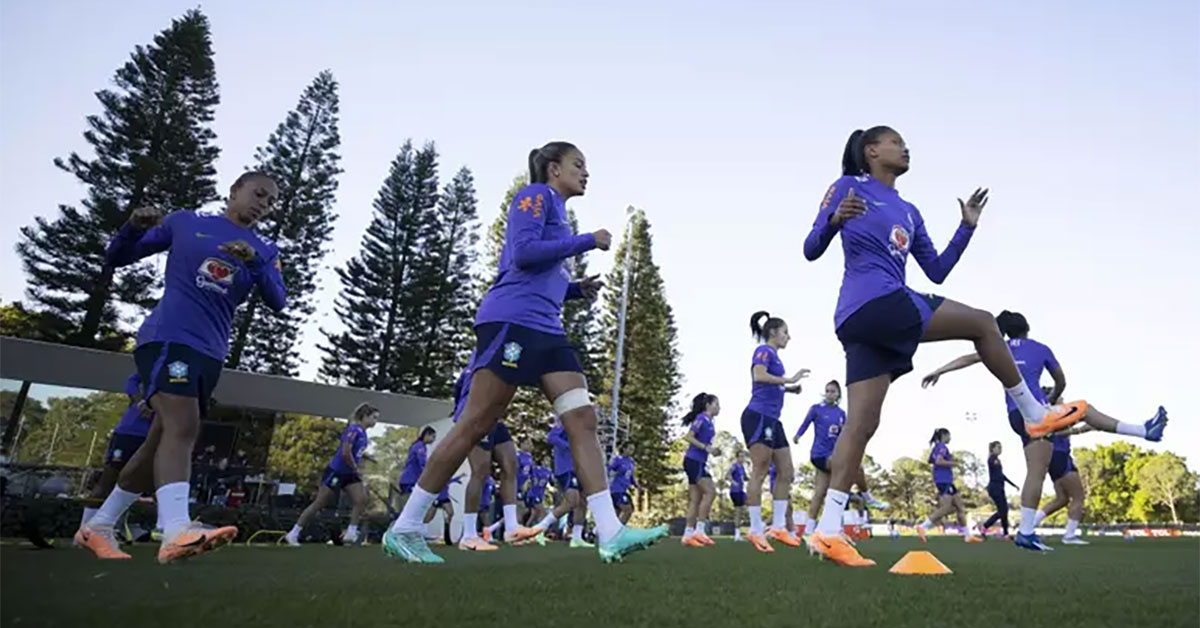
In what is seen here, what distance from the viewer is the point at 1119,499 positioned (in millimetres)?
63781

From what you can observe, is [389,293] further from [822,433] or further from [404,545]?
[404,545]

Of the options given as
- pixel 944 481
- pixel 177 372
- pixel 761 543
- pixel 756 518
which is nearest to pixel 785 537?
pixel 756 518

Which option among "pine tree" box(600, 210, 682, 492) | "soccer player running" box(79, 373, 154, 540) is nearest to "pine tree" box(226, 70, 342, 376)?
"pine tree" box(600, 210, 682, 492)

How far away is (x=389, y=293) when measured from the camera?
3197 cm

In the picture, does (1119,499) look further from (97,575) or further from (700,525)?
(97,575)

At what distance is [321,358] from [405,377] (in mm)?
3453

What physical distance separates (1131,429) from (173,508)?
7034 mm

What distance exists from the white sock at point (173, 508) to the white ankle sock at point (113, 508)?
43.4 inches

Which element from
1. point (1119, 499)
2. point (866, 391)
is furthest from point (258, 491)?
point (1119, 499)

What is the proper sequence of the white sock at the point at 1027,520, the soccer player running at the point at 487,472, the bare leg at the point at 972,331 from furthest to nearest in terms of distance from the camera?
1. the soccer player running at the point at 487,472
2. the white sock at the point at 1027,520
3. the bare leg at the point at 972,331

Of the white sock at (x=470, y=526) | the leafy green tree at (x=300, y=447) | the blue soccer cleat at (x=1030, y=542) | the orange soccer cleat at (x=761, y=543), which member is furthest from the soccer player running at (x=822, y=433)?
the leafy green tree at (x=300, y=447)

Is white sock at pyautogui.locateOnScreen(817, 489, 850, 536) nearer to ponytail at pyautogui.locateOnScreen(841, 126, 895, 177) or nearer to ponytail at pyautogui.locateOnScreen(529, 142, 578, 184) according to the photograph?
ponytail at pyautogui.locateOnScreen(841, 126, 895, 177)

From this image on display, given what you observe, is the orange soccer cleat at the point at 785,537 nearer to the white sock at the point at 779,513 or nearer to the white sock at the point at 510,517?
the white sock at the point at 779,513

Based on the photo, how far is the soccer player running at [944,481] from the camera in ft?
44.9
